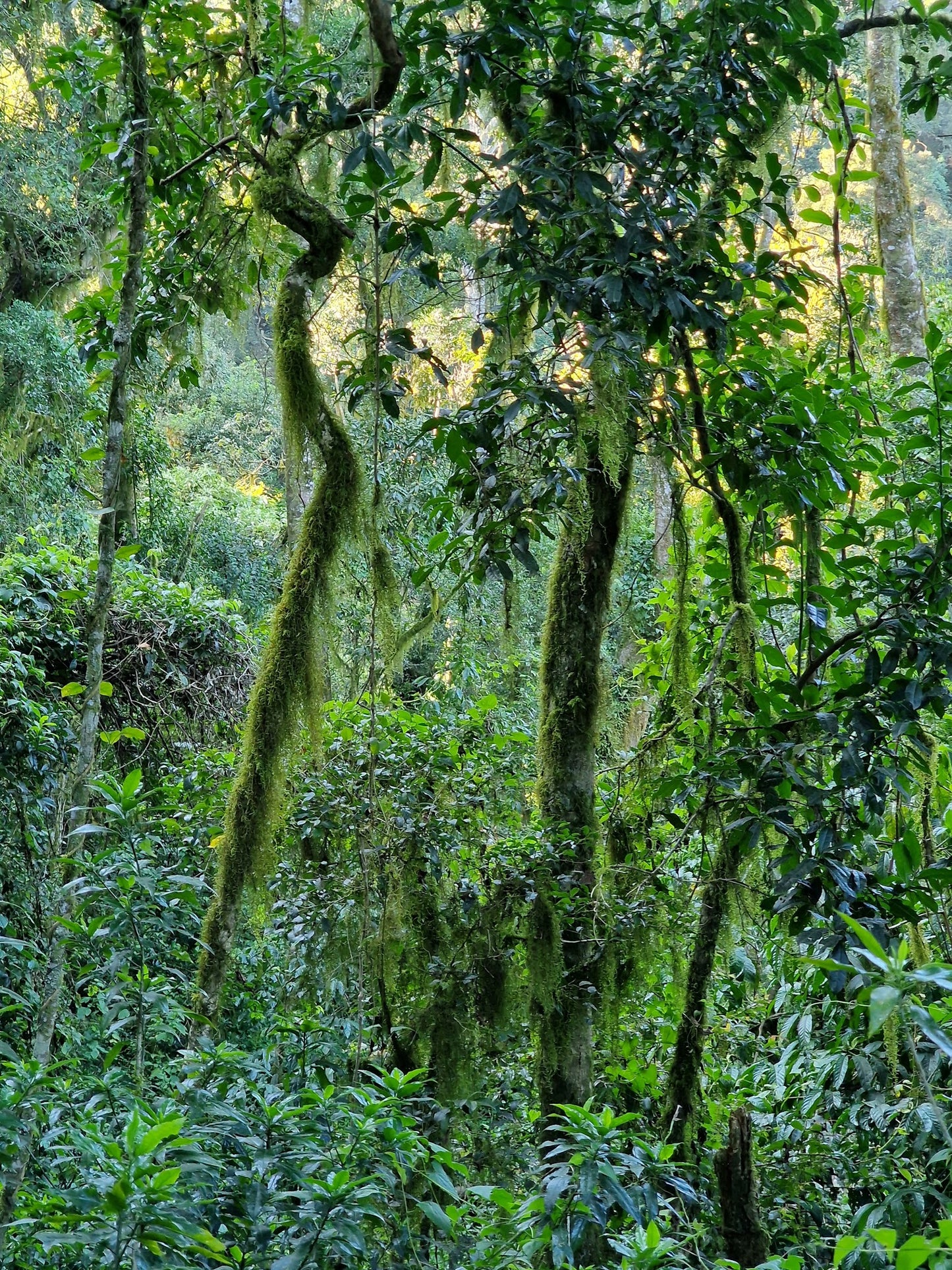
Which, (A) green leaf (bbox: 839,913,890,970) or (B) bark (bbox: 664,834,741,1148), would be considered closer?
(A) green leaf (bbox: 839,913,890,970)

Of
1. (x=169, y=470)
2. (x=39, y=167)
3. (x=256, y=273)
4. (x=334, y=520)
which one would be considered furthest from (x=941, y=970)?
(x=169, y=470)

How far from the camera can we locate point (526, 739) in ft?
9.57

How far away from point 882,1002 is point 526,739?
1.96m

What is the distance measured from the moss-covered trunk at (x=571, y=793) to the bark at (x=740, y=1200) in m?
0.38

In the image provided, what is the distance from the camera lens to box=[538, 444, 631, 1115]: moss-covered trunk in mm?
2592

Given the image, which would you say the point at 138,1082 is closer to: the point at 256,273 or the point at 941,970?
the point at 941,970

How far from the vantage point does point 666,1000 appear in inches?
114

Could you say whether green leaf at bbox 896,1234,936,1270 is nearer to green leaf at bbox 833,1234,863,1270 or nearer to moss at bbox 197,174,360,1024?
green leaf at bbox 833,1234,863,1270

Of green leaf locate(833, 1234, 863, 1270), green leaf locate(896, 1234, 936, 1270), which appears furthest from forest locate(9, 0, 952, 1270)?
green leaf locate(896, 1234, 936, 1270)

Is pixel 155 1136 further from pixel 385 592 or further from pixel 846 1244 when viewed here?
pixel 385 592

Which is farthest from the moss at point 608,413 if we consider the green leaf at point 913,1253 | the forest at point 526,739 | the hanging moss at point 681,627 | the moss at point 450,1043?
the moss at point 450,1043

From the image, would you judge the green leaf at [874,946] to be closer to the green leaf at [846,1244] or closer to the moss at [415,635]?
the green leaf at [846,1244]

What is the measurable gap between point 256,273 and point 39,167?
5.92m

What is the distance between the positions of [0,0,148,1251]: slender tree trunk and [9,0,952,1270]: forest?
13mm
